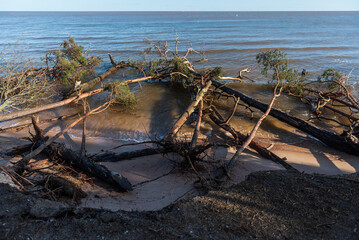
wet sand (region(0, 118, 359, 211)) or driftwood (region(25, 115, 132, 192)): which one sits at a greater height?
driftwood (region(25, 115, 132, 192))

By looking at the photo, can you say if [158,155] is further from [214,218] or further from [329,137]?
[329,137]

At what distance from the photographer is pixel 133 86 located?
1259cm

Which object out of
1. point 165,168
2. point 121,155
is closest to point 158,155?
point 165,168

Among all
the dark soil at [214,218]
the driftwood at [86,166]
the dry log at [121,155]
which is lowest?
the dry log at [121,155]

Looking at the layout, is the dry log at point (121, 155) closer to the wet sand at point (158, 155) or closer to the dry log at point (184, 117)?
the wet sand at point (158, 155)

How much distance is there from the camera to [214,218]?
3.38 metres

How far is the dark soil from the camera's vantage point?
3.05 m

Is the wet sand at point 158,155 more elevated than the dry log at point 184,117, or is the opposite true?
the dry log at point 184,117

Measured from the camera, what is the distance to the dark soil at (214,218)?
3.05 m

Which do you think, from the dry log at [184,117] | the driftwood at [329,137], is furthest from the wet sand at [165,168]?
the dry log at [184,117]

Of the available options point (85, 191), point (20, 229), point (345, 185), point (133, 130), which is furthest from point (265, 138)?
point (20, 229)

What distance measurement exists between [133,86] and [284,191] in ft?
32.9

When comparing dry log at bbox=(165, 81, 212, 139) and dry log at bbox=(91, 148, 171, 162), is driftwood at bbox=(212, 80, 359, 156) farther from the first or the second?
dry log at bbox=(91, 148, 171, 162)

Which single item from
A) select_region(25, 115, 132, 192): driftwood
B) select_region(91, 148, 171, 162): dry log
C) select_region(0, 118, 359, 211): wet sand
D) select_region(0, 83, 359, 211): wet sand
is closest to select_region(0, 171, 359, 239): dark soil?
select_region(0, 118, 359, 211): wet sand
